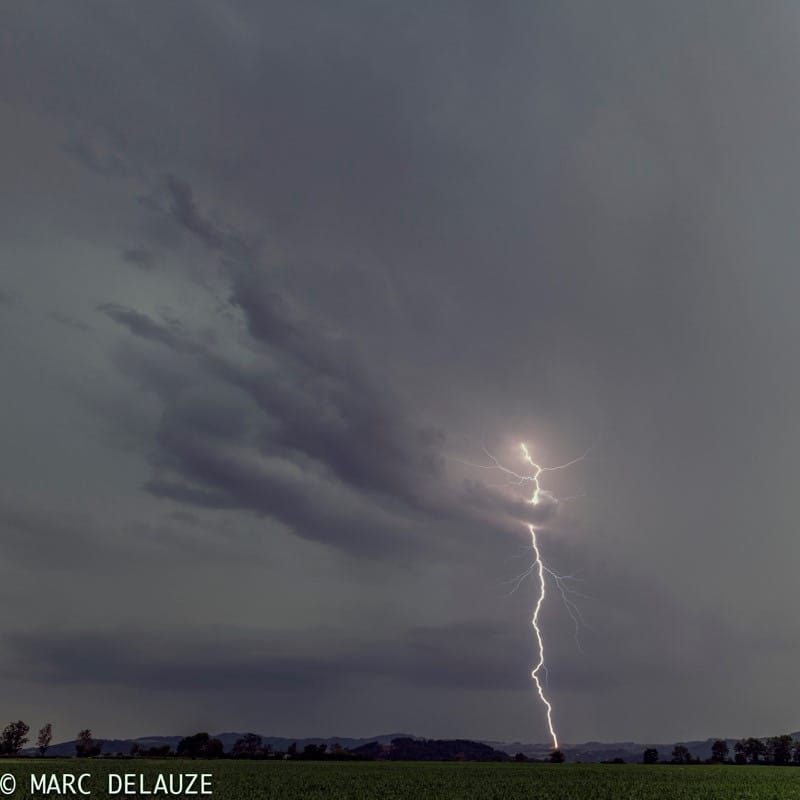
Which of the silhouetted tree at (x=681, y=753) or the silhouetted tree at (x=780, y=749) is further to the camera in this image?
the silhouetted tree at (x=681, y=753)

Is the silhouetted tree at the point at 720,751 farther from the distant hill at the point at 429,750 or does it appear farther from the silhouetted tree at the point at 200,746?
the silhouetted tree at the point at 200,746

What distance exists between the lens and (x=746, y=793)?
137 feet

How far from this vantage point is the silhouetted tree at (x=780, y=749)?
12698 centimetres

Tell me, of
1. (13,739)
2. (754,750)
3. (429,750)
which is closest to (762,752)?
(754,750)

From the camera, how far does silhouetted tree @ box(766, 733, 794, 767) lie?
417 ft

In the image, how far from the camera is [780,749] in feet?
422

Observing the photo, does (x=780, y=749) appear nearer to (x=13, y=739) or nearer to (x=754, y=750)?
(x=754, y=750)

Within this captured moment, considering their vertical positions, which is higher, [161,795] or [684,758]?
[161,795]

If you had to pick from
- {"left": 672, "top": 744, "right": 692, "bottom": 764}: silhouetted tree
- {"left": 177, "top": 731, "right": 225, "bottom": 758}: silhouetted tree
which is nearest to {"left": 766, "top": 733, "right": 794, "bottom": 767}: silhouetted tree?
{"left": 672, "top": 744, "right": 692, "bottom": 764}: silhouetted tree

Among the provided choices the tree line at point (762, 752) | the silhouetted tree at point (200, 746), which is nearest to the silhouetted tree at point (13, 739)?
the silhouetted tree at point (200, 746)

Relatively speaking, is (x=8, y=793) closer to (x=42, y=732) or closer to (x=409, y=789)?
(x=409, y=789)

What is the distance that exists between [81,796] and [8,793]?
3.89 meters

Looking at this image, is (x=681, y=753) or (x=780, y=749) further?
(x=681, y=753)

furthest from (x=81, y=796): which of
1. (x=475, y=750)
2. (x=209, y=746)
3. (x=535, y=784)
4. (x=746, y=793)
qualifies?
(x=475, y=750)
